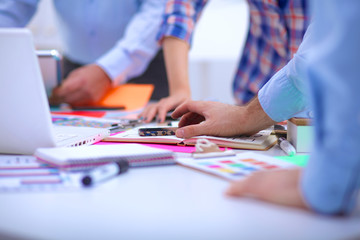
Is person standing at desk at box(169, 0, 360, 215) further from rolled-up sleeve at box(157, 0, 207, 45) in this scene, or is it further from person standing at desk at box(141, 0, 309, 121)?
rolled-up sleeve at box(157, 0, 207, 45)

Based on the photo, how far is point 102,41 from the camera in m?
1.98

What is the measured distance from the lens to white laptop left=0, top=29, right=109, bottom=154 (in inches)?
23.6

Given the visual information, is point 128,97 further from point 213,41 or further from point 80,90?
point 213,41

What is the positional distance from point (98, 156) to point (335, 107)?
36cm

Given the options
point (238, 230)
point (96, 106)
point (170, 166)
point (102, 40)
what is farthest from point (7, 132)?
point (102, 40)

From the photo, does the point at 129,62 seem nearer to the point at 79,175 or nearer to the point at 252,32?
the point at 252,32

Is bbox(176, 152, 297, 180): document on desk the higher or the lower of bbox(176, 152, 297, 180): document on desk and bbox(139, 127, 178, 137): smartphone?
the higher

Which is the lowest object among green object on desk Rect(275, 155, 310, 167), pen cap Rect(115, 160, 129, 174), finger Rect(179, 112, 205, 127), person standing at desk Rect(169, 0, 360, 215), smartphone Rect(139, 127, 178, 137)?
smartphone Rect(139, 127, 178, 137)

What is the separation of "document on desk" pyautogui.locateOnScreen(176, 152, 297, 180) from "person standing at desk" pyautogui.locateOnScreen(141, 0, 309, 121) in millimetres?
643

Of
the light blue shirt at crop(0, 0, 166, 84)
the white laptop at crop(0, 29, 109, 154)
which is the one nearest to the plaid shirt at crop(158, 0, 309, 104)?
the light blue shirt at crop(0, 0, 166, 84)

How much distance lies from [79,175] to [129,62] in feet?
3.96

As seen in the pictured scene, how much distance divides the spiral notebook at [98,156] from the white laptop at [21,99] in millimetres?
45

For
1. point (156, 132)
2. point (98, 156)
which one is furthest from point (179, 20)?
point (98, 156)

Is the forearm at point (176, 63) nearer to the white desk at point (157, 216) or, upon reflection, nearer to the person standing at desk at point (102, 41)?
the person standing at desk at point (102, 41)
